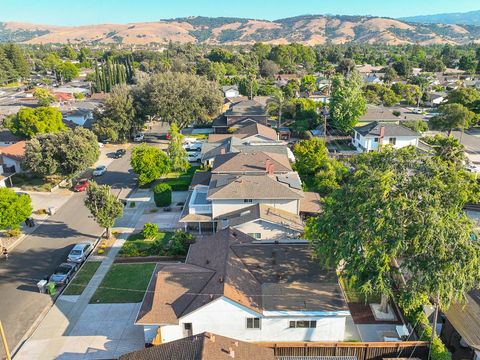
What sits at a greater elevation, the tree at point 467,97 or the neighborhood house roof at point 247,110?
the tree at point 467,97

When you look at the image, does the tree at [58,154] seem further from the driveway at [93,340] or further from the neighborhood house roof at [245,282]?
the neighborhood house roof at [245,282]

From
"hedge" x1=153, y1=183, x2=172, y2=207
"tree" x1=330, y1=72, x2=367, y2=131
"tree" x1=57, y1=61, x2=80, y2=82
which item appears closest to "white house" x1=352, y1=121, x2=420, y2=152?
"tree" x1=330, y1=72, x2=367, y2=131

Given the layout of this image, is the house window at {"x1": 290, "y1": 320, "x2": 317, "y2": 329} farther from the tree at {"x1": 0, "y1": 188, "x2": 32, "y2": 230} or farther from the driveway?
the tree at {"x1": 0, "y1": 188, "x2": 32, "y2": 230}

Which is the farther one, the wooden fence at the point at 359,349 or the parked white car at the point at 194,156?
the parked white car at the point at 194,156

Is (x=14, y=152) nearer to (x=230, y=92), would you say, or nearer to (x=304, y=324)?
(x=304, y=324)

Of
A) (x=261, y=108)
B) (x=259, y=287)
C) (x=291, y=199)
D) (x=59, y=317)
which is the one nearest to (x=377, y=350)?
(x=259, y=287)

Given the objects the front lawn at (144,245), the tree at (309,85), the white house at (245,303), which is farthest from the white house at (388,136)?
the tree at (309,85)

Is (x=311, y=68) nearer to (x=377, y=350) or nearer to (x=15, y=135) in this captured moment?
(x=15, y=135)
